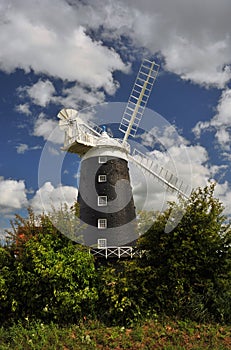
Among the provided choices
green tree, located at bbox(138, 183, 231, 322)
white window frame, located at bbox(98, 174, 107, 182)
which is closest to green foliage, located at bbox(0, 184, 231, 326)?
green tree, located at bbox(138, 183, 231, 322)

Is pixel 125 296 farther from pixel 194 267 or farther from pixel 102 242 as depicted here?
pixel 102 242

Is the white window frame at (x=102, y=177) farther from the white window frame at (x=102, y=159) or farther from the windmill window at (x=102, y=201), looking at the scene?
the windmill window at (x=102, y=201)

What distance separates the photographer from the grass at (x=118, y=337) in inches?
471

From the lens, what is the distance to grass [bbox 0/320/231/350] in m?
12.0

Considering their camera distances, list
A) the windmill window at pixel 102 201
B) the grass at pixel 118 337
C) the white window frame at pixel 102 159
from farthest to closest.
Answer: the white window frame at pixel 102 159
the windmill window at pixel 102 201
the grass at pixel 118 337

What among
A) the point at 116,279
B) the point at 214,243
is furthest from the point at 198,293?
the point at 116,279

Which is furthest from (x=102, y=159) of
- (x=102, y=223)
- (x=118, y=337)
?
(x=118, y=337)

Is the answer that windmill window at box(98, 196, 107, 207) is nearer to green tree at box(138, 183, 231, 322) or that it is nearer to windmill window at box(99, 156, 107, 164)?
windmill window at box(99, 156, 107, 164)

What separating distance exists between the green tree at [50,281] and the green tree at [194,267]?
8.70 ft

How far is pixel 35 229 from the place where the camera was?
1588 cm

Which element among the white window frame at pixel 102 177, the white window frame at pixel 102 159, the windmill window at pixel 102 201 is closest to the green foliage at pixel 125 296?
the windmill window at pixel 102 201

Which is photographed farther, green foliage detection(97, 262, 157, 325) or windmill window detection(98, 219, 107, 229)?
windmill window detection(98, 219, 107, 229)

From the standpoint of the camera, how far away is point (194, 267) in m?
13.7

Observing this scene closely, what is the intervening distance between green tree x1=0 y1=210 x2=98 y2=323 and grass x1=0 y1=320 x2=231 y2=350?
663mm
